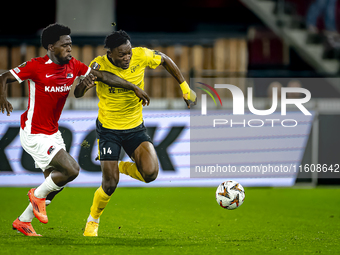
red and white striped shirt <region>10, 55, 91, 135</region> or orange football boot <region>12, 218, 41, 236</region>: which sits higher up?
red and white striped shirt <region>10, 55, 91, 135</region>

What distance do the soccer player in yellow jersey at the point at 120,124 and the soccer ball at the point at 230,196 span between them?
35.8 inches

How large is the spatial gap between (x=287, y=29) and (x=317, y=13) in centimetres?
125

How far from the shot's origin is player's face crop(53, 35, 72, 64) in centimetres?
532

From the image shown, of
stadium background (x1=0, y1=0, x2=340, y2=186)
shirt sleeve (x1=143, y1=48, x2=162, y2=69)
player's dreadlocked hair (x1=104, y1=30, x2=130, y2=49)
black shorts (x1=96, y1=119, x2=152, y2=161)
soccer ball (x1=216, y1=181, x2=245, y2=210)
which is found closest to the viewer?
player's dreadlocked hair (x1=104, y1=30, x2=130, y2=49)

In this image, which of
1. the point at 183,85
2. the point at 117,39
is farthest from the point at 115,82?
the point at 183,85

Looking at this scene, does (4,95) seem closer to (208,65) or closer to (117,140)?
(117,140)

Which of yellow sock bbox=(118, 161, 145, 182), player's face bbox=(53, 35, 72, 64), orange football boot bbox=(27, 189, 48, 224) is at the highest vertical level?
player's face bbox=(53, 35, 72, 64)

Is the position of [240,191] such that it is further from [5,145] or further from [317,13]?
[317,13]

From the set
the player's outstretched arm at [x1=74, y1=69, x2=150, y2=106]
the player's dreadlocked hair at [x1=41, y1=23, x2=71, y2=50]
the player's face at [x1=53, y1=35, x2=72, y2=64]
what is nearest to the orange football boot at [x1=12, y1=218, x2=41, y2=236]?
the player's outstretched arm at [x1=74, y1=69, x2=150, y2=106]

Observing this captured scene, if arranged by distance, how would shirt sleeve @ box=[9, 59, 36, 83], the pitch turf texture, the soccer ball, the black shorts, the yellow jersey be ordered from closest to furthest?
the pitch turf texture
shirt sleeve @ box=[9, 59, 36, 83]
the black shorts
the yellow jersey
the soccer ball

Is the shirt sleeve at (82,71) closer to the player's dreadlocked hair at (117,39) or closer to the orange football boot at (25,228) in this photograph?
the player's dreadlocked hair at (117,39)

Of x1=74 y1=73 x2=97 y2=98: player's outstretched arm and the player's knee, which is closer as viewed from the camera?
the player's knee

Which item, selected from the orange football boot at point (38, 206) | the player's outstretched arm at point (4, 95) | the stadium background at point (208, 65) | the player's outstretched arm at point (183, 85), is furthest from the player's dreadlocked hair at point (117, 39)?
the stadium background at point (208, 65)

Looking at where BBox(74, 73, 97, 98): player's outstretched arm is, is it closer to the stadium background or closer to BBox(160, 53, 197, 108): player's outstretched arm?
BBox(160, 53, 197, 108): player's outstretched arm
